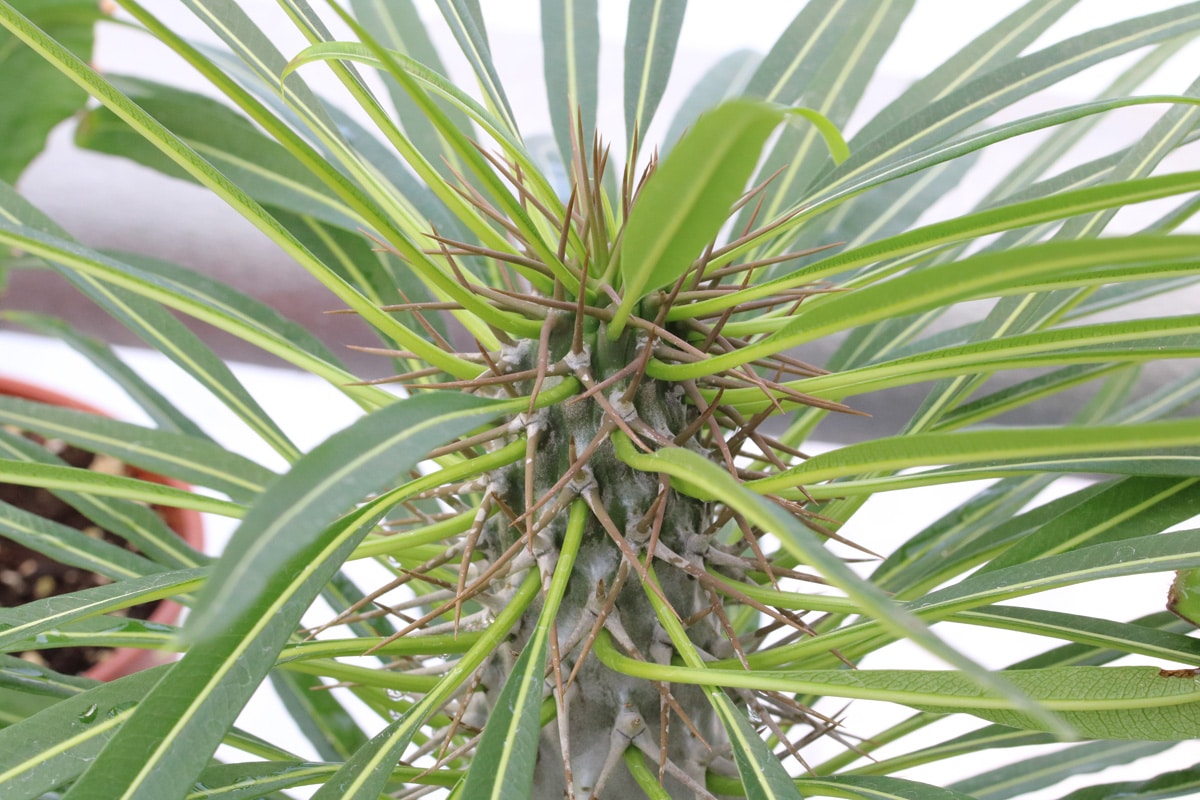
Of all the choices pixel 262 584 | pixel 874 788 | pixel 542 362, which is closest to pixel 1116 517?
pixel 874 788

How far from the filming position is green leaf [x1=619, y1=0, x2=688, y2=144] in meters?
0.50

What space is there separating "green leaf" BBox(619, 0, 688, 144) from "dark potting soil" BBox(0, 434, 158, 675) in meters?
0.58

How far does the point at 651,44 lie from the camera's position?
1.64 feet

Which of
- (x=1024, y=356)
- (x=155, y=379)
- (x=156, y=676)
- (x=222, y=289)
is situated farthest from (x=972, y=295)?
(x=155, y=379)

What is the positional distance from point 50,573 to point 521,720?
2.21 feet

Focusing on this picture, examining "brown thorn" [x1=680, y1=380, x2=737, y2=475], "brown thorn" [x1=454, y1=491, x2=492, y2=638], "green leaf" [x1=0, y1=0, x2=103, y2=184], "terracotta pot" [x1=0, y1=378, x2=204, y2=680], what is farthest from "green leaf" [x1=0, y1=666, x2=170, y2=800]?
"green leaf" [x1=0, y1=0, x2=103, y2=184]

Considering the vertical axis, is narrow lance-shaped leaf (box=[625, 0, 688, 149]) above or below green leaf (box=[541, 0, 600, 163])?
below

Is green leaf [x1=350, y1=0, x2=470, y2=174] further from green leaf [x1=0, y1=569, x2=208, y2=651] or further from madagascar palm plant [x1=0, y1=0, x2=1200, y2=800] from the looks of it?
green leaf [x1=0, y1=569, x2=208, y2=651]

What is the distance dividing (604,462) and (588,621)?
61 mm

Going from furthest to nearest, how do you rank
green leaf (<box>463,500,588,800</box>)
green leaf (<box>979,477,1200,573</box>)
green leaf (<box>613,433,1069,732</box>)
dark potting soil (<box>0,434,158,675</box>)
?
dark potting soil (<box>0,434,158,675</box>), green leaf (<box>979,477,1200,573</box>), green leaf (<box>463,500,588,800</box>), green leaf (<box>613,433,1069,732</box>)

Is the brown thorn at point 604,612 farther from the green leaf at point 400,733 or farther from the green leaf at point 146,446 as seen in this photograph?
the green leaf at point 146,446

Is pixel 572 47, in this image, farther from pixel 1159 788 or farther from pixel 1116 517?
pixel 1159 788

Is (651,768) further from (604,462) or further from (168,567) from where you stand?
(168,567)

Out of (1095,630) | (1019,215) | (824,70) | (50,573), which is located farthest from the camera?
(50,573)
